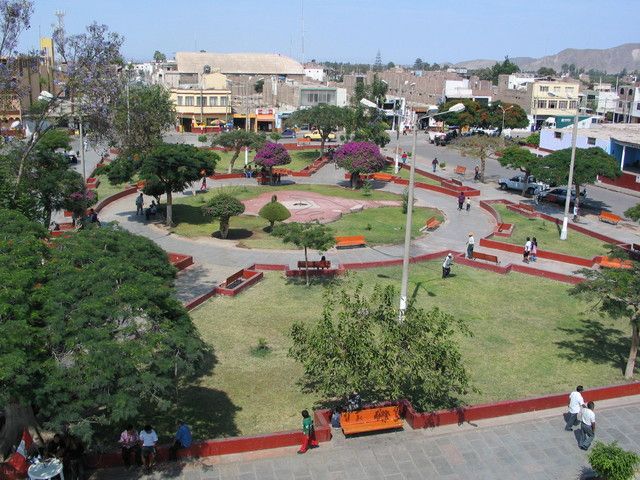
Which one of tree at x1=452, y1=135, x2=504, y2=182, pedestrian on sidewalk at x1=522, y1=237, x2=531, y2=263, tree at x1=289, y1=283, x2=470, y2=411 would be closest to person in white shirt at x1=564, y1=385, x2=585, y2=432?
tree at x1=289, y1=283, x2=470, y2=411

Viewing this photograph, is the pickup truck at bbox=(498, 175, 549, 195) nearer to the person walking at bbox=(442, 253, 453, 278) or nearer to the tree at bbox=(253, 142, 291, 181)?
the tree at bbox=(253, 142, 291, 181)

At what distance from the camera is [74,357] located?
36.9 ft

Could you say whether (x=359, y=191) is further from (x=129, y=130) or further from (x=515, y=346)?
(x=515, y=346)

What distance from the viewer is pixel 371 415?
1410cm

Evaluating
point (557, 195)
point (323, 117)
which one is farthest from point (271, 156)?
point (557, 195)

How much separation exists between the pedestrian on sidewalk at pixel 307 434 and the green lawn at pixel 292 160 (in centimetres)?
3596

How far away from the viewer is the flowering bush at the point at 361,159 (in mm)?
41250

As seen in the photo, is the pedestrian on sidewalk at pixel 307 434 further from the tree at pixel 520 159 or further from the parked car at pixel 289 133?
the parked car at pixel 289 133

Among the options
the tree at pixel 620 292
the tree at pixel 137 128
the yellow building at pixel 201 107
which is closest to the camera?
the tree at pixel 620 292

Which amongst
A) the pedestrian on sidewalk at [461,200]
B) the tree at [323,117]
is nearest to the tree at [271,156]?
Result: the tree at [323,117]

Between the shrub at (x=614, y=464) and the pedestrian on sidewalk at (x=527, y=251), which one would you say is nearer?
the shrub at (x=614, y=464)

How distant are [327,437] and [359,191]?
3028 centimetres

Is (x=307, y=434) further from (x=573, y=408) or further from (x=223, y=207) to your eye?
(x=223, y=207)

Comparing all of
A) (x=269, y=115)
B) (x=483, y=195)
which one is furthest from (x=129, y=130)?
(x=269, y=115)
